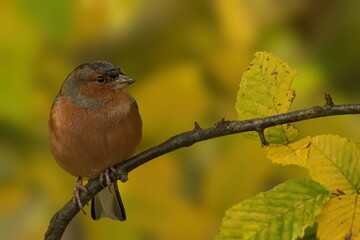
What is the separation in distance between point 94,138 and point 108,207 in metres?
0.14

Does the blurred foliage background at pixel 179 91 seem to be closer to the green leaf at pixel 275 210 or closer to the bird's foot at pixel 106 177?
the bird's foot at pixel 106 177

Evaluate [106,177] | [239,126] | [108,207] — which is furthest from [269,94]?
[108,207]

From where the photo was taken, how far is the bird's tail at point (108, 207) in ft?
2.50

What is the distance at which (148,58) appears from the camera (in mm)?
936

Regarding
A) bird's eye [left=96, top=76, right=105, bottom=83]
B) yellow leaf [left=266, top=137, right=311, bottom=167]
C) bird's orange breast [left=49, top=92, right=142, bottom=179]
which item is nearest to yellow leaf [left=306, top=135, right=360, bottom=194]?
yellow leaf [left=266, top=137, right=311, bottom=167]

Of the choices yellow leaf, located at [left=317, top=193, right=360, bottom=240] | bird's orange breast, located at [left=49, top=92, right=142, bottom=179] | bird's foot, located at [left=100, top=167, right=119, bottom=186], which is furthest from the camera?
bird's orange breast, located at [left=49, top=92, right=142, bottom=179]

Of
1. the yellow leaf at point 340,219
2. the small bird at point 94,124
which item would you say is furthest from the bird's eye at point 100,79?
the yellow leaf at point 340,219

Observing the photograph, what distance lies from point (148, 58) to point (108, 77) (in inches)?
8.2

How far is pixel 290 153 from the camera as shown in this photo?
0.35 m

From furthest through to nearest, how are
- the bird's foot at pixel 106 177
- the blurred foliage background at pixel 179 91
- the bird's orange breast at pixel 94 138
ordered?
the blurred foliage background at pixel 179 91, the bird's orange breast at pixel 94 138, the bird's foot at pixel 106 177

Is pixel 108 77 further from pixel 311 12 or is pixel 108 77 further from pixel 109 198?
pixel 311 12

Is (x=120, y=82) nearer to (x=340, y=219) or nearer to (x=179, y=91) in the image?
(x=179, y=91)

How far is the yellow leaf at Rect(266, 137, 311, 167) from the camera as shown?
1.14 feet

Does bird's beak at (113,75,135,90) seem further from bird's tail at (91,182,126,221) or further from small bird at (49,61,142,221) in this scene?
bird's tail at (91,182,126,221)
